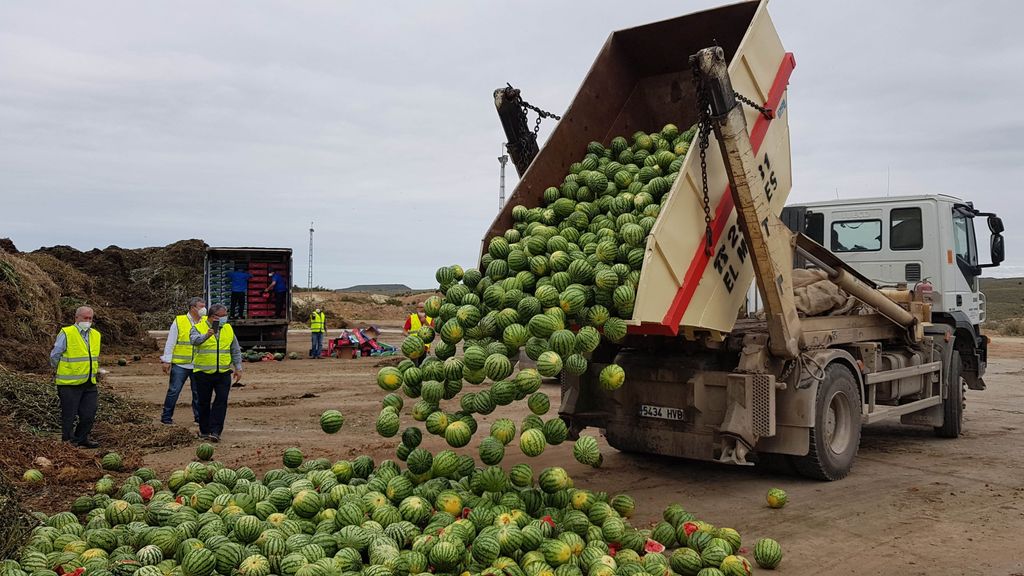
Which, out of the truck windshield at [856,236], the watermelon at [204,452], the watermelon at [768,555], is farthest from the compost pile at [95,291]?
the truck windshield at [856,236]

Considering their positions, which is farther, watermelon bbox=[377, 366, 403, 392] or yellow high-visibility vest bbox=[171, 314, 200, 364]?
yellow high-visibility vest bbox=[171, 314, 200, 364]

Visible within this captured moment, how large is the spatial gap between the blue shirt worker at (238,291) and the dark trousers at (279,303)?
0.87 m

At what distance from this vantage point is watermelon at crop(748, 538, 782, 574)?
5844 millimetres

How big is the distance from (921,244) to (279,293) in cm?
1792

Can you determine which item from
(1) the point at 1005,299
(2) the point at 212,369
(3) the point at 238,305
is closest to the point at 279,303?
(3) the point at 238,305

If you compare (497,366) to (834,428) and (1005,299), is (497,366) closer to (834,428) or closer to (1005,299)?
(834,428)

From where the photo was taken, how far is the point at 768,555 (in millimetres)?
5844

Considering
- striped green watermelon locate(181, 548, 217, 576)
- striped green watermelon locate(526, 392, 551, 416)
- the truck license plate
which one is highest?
striped green watermelon locate(526, 392, 551, 416)

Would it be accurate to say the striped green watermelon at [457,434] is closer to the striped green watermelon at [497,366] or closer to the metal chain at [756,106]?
the striped green watermelon at [497,366]

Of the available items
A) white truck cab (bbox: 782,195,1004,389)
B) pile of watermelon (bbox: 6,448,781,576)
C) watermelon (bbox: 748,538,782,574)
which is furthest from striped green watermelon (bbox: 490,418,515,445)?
white truck cab (bbox: 782,195,1004,389)

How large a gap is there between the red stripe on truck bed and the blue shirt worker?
59.9ft

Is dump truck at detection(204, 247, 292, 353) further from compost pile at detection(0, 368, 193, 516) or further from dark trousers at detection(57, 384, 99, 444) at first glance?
dark trousers at detection(57, 384, 99, 444)

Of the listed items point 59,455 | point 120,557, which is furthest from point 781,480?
point 59,455

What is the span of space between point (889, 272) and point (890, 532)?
19.0ft
